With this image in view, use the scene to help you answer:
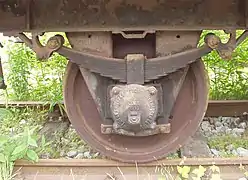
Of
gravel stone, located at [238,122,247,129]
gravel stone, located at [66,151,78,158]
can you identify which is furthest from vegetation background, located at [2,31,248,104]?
gravel stone, located at [66,151,78,158]

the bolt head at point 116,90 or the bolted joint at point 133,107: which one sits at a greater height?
the bolt head at point 116,90

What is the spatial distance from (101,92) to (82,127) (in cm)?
31

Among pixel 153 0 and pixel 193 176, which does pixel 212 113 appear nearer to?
pixel 193 176

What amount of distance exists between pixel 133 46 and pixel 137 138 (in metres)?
0.62

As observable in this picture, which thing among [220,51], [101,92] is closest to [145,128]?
[101,92]

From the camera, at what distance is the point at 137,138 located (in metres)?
3.69

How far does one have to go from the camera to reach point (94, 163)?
3.59 metres

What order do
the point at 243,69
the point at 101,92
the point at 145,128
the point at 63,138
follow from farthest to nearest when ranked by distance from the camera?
the point at 243,69
the point at 63,138
the point at 101,92
the point at 145,128

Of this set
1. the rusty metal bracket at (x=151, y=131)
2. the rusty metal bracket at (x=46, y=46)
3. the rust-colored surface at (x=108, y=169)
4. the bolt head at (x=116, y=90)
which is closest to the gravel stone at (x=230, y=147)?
the rust-colored surface at (x=108, y=169)

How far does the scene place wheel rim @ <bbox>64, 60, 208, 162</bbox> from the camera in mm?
3615

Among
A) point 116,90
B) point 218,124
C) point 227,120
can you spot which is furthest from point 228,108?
point 116,90

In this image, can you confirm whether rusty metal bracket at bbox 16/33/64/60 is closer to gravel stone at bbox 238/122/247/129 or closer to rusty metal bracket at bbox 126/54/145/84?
rusty metal bracket at bbox 126/54/145/84

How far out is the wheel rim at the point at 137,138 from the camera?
142 inches

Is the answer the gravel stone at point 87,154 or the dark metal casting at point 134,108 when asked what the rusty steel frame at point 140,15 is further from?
the gravel stone at point 87,154
